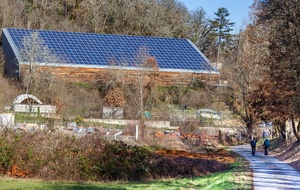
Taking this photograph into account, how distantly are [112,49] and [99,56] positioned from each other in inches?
99.3

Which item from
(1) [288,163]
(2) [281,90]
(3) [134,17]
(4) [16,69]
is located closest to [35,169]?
(1) [288,163]

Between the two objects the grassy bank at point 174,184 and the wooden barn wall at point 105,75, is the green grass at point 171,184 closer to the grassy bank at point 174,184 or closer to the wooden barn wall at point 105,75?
the grassy bank at point 174,184

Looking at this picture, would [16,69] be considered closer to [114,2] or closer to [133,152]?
[114,2]

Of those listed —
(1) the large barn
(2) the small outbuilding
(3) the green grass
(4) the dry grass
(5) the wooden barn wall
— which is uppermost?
(1) the large barn

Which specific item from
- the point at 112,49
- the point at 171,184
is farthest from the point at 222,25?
the point at 171,184

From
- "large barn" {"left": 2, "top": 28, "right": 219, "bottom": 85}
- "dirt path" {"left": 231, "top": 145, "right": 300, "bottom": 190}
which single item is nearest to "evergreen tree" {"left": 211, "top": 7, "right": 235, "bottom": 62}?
"large barn" {"left": 2, "top": 28, "right": 219, "bottom": 85}

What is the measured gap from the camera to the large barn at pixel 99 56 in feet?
160

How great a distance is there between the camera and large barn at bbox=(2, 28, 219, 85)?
48.8 meters

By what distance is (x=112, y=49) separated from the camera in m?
54.0

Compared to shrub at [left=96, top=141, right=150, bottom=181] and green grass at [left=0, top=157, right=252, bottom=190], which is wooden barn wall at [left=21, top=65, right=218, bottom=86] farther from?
green grass at [left=0, top=157, right=252, bottom=190]

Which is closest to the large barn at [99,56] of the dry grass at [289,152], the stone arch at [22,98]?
the stone arch at [22,98]

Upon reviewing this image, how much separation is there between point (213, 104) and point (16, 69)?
17.5 metres

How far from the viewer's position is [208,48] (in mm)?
75562

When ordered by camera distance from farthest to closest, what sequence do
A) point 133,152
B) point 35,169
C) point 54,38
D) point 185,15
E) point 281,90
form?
point 185,15 < point 54,38 < point 281,90 < point 133,152 < point 35,169
